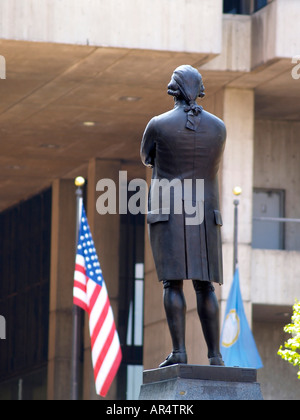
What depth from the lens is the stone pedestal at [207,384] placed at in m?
10.8

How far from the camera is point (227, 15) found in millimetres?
27438

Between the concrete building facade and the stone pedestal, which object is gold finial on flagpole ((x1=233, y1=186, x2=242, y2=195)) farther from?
the stone pedestal

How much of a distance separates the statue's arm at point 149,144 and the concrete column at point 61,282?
93.8 ft

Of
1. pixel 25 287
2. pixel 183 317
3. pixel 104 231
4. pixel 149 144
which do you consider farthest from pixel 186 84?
pixel 25 287

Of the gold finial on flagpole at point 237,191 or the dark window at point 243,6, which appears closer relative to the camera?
the gold finial on flagpole at point 237,191

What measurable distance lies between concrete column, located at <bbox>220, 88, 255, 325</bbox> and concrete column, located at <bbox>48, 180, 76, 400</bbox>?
1274 centimetres

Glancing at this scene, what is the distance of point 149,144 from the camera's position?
1182 cm

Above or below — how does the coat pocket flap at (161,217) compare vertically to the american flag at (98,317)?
below

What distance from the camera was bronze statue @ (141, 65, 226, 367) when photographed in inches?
458

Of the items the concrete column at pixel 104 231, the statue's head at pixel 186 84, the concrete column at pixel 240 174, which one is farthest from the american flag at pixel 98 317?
the statue's head at pixel 186 84

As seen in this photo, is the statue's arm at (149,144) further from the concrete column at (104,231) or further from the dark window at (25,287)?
the dark window at (25,287)

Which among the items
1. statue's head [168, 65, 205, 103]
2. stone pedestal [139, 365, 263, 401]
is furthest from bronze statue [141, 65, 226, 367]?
stone pedestal [139, 365, 263, 401]

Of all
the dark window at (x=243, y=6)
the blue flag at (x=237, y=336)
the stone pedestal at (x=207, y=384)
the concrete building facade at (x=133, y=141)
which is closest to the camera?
the stone pedestal at (x=207, y=384)

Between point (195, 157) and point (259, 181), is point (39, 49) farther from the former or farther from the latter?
point (195, 157)
